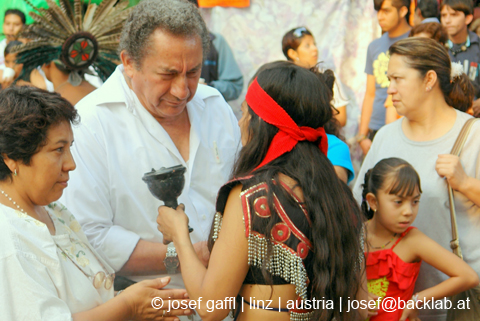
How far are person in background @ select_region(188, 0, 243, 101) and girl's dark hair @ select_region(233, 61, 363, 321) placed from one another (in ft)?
10.9

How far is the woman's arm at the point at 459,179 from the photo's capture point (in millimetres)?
2777

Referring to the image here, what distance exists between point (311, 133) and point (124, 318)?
112cm

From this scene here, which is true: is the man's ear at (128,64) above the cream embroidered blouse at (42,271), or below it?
above

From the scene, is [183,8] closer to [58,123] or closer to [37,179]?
[58,123]

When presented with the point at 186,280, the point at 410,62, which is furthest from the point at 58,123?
the point at 410,62

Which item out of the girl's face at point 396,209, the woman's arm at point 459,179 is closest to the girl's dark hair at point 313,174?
the girl's face at point 396,209

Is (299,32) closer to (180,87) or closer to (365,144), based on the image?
(365,144)

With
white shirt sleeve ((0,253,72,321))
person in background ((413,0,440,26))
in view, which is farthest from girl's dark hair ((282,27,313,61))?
white shirt sleeve ((0,253,72,321))

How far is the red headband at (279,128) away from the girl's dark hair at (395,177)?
3.72 feet

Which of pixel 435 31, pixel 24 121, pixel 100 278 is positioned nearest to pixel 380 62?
pixel 435 31

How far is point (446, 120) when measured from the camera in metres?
3.04

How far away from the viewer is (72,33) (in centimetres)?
294

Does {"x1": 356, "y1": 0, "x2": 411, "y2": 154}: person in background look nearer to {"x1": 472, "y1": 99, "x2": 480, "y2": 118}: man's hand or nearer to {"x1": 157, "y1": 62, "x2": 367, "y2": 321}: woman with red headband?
{"x1": 472, "y1": 99, "x2": 480, "y2": 118}: man's hand

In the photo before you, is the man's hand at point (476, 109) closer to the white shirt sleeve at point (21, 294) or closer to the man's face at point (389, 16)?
the man's face at point (389, 16)
